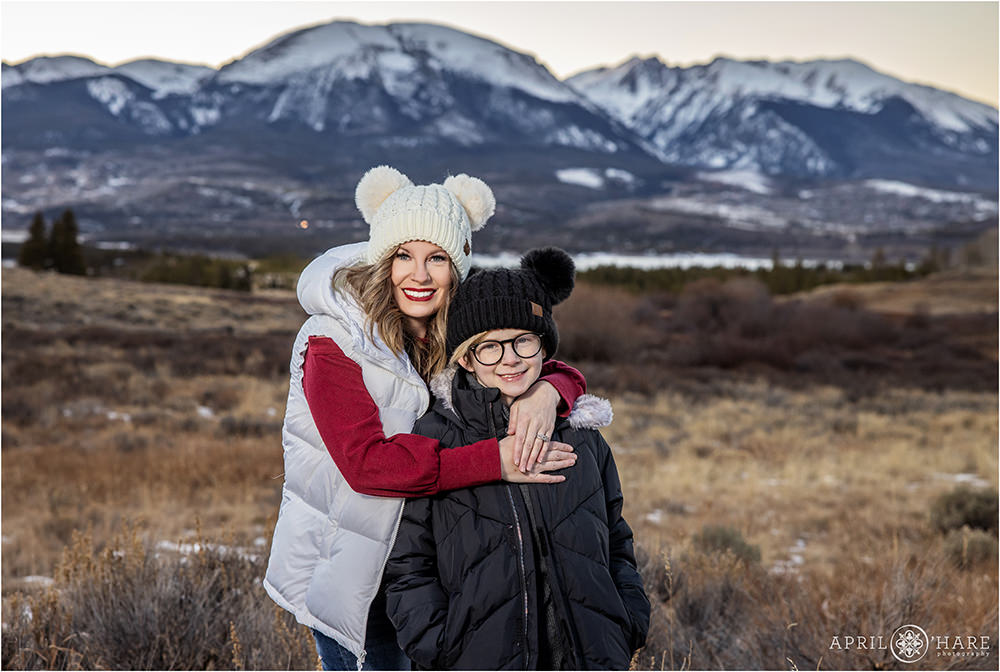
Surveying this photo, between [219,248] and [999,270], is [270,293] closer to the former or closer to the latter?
[999,270]

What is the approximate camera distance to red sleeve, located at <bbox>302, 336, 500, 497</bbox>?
6.07ft

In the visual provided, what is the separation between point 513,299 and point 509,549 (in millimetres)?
655

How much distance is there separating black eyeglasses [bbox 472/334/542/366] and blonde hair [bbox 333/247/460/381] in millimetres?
166

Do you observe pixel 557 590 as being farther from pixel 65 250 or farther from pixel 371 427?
pixel 65 250

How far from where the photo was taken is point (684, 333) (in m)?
29.4

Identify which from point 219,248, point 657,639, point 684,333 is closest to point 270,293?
→ point 684,333

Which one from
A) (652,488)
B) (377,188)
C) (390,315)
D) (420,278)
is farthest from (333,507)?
(652,488)

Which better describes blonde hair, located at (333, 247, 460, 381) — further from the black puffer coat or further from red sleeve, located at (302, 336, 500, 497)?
the black puffer coat

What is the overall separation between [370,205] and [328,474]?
2.95 feet

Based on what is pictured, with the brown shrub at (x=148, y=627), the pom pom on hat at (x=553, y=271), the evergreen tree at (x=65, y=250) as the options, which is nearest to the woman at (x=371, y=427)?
the pom pom on hat at (x=553, y=271)

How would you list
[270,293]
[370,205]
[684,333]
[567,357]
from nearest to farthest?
[370,205] → [567,357] → [684,333] → [270,293]

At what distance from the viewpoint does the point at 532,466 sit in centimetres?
186

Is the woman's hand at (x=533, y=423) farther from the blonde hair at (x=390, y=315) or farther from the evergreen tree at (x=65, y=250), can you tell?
the evergreen tree at (x=65, y=250)

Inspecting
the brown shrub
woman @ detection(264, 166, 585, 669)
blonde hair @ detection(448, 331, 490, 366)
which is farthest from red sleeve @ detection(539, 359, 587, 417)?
the brown shrub
